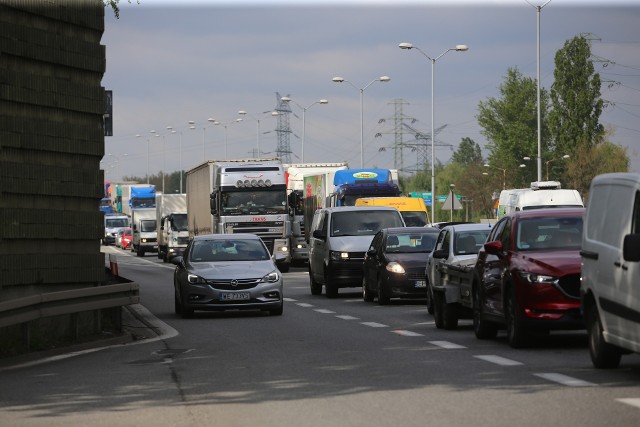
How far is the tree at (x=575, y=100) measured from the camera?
117 metres

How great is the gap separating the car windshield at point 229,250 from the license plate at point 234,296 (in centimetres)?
152

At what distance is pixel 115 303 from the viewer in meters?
20.3

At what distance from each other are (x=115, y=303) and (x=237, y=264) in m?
6.01

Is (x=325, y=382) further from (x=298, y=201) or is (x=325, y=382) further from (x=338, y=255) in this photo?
(x=298, y=201)

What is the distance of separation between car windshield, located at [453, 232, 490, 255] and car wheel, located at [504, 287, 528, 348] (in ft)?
16.6

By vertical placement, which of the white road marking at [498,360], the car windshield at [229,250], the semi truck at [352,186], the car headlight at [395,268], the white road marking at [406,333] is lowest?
the white road marking at [406,333]

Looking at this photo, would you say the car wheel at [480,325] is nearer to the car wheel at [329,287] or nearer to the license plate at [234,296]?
the license plate at [234,296]

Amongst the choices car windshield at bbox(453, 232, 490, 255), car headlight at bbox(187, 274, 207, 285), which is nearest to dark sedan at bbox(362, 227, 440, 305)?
car headlight at bbox(187, 274, 207, 285)

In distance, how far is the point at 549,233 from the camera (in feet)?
59.3

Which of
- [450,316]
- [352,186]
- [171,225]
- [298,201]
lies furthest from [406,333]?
[171,225]

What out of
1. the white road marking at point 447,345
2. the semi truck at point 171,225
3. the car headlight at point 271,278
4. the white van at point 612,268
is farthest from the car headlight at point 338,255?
the semi truck at point 171,225

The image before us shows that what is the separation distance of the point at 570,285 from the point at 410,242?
12.7m

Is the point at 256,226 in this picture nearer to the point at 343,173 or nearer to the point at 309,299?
the point at 343,173

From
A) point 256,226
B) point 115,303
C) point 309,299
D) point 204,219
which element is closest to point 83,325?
point 115,303
